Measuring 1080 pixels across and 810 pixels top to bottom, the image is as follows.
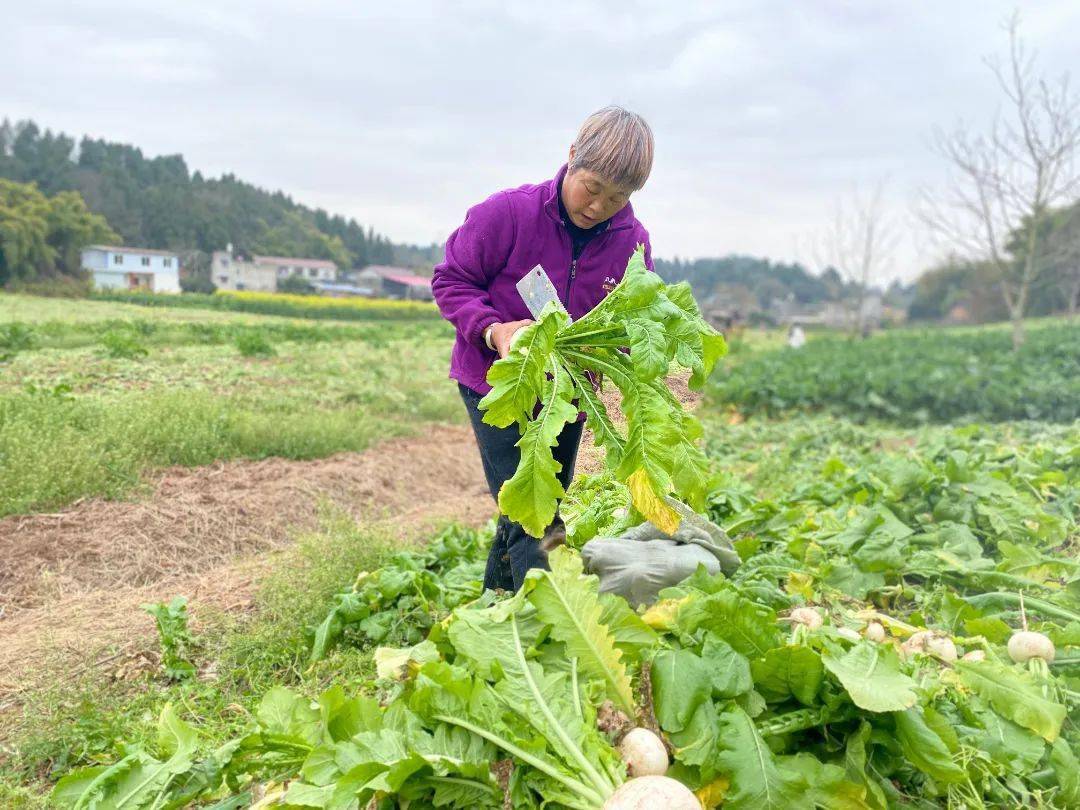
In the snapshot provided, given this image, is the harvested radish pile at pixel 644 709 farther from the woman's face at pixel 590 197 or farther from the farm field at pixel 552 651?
the woman's face at pixel 590 197

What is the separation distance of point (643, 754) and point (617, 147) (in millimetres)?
1913

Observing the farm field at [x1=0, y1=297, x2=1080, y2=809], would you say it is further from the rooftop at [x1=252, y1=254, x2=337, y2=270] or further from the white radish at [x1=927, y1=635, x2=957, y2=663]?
the rooftop at [x1=252, y1=254, x2=337, y2=270]

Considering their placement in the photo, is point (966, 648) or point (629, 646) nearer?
point (629, 646)

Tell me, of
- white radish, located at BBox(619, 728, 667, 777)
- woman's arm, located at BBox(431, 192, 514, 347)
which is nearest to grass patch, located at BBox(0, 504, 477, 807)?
white radish, located at BBox(619, 728, 667, 777)

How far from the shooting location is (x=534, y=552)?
121 inches

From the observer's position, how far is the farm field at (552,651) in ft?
6.70

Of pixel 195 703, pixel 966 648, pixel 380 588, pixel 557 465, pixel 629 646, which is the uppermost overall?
pixel 557 465

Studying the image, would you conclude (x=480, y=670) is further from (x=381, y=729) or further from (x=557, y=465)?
(x=557, y=465)

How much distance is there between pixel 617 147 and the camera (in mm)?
2566

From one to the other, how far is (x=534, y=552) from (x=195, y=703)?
174 cm

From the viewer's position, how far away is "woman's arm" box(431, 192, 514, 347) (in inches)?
116

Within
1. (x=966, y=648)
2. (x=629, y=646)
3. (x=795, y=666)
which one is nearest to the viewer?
(x=795, y=666)

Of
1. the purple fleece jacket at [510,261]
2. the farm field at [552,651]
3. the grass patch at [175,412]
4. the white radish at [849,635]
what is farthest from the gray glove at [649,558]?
the grass patch at [175,412]

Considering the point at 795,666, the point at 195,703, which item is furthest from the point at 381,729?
the point at 195,703
